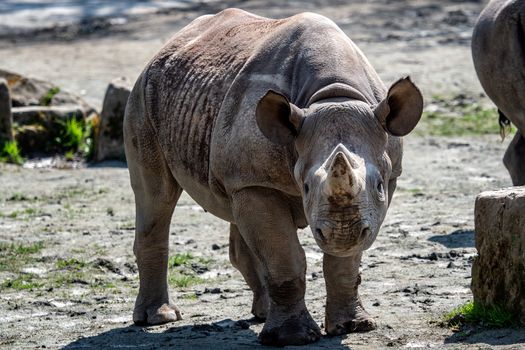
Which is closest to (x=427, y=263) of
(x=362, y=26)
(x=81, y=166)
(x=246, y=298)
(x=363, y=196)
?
(x=246, y=298)

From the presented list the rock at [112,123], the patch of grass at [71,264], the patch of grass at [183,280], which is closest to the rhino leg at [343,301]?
the patch of grass at [183,280]

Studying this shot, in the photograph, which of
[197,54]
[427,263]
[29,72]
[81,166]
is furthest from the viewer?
[29,72]

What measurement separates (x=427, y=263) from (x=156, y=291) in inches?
76.6

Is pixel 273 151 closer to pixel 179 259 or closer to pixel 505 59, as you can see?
pixel 179 259

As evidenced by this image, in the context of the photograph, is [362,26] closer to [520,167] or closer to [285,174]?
[520,167]

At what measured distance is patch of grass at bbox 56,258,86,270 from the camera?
9.62 metres

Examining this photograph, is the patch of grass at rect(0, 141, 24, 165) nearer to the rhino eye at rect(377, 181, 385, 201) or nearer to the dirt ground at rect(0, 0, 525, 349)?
the dirt ground at rect(0, 0, 525, 349)

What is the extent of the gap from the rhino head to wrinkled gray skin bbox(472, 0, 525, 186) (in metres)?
4.23

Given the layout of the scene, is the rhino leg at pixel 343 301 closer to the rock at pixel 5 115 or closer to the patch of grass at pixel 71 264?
the patch of grass at pixel 71 264

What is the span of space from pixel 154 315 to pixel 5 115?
19.4 ft

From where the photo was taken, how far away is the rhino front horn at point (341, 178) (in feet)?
20.1

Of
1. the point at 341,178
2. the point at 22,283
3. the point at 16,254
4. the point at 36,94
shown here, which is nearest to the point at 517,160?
the point at 16,254

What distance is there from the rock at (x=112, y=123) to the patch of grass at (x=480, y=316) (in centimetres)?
650

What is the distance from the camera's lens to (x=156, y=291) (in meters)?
8.38
